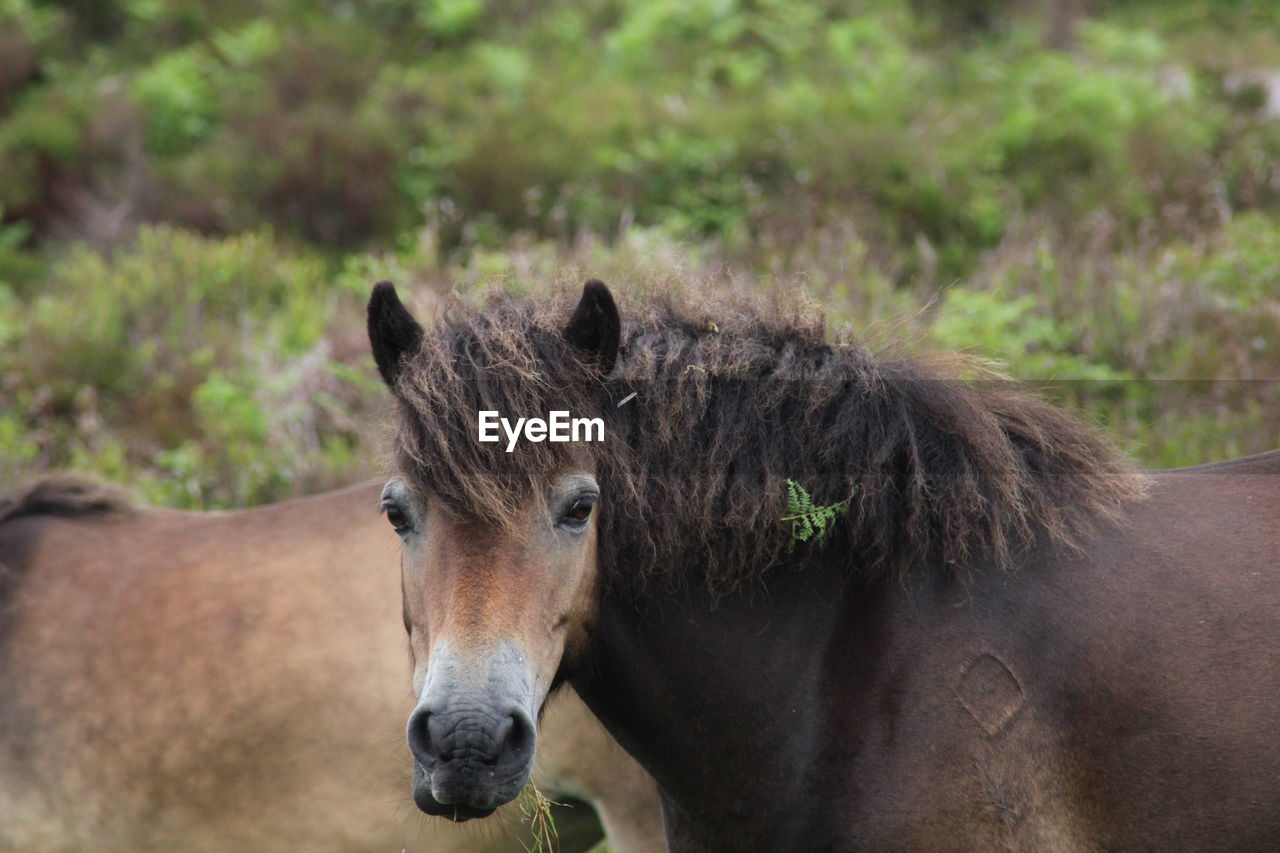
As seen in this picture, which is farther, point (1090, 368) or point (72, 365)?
point (72, 365)

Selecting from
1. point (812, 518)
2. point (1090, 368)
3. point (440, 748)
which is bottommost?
point (1090, 368)

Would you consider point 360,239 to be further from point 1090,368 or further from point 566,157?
point 1090,368

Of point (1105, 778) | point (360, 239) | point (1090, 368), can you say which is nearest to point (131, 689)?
point (1105, 778)

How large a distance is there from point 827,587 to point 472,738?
893mm

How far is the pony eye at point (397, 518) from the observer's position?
102 inches

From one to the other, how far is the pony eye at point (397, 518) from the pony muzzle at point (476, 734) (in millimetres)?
377

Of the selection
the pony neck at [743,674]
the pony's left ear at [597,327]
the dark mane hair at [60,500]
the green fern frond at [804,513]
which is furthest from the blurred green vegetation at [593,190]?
the dark mane hair at [60,500]

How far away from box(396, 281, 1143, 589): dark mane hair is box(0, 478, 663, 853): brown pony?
3.96 feet

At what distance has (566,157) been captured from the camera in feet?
31.8

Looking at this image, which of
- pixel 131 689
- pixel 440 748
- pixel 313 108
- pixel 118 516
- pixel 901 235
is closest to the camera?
pixel 440 748

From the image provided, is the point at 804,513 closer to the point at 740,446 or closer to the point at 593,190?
the point at 740,446

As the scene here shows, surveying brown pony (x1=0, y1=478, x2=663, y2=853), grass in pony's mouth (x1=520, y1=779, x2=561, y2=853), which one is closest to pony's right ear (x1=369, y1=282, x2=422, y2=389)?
grass in pony's mouth (x1=520, y1=779, x2=561, y2=853)

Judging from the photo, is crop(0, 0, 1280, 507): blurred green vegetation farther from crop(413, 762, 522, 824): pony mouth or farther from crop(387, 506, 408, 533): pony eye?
crop(413, 762, 522, 824): pony mouth

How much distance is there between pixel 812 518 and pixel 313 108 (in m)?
8.93
